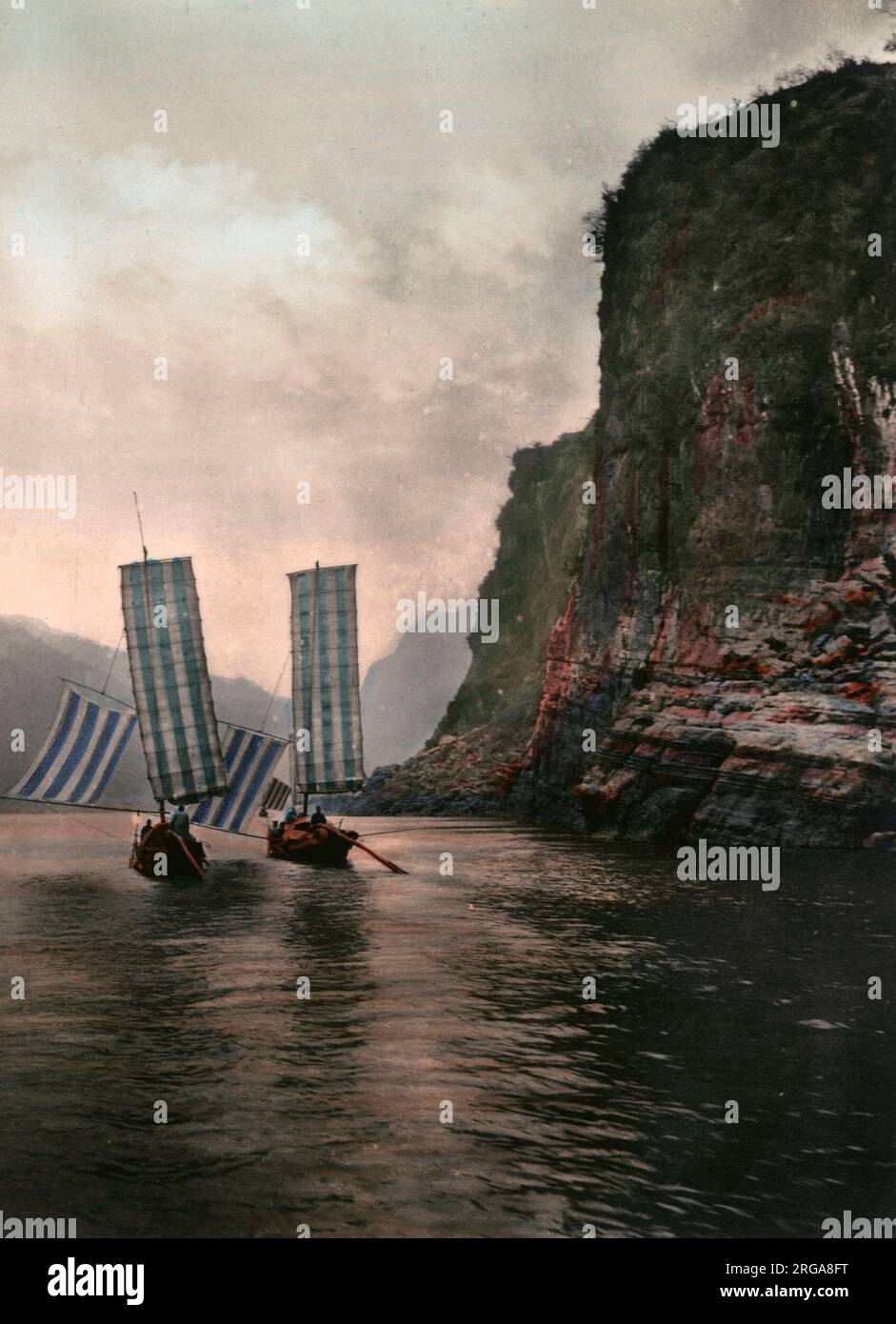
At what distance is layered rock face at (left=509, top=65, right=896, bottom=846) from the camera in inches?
1955

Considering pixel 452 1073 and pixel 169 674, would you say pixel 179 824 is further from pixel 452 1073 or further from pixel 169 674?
pixel 452 1073

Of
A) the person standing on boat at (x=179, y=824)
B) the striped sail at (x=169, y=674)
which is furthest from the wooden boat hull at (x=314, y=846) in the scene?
the person standing on boat at (x=179, y=824)

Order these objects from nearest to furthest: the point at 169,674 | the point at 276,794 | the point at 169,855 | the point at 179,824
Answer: the point at 169,855 → the point at 179,824 → the point at 169,674 → the point at 276,794

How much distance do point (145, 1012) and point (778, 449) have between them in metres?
47.8

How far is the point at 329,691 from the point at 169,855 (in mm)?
12383

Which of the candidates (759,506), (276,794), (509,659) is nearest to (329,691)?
(276,794)

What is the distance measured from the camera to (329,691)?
52125 mm

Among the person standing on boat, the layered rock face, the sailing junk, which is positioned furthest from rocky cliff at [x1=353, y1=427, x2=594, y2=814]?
the person standing on boat

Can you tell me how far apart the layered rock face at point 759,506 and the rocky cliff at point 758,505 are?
0.10 metres

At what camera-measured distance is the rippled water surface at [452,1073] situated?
10039 millimetres

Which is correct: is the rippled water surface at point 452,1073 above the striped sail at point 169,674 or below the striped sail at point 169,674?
below

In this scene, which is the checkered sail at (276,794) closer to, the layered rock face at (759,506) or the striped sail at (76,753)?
the striped sail at (76,753)

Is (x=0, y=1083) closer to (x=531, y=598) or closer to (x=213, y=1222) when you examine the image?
(x=213, y=1222)

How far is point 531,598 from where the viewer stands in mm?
123000
